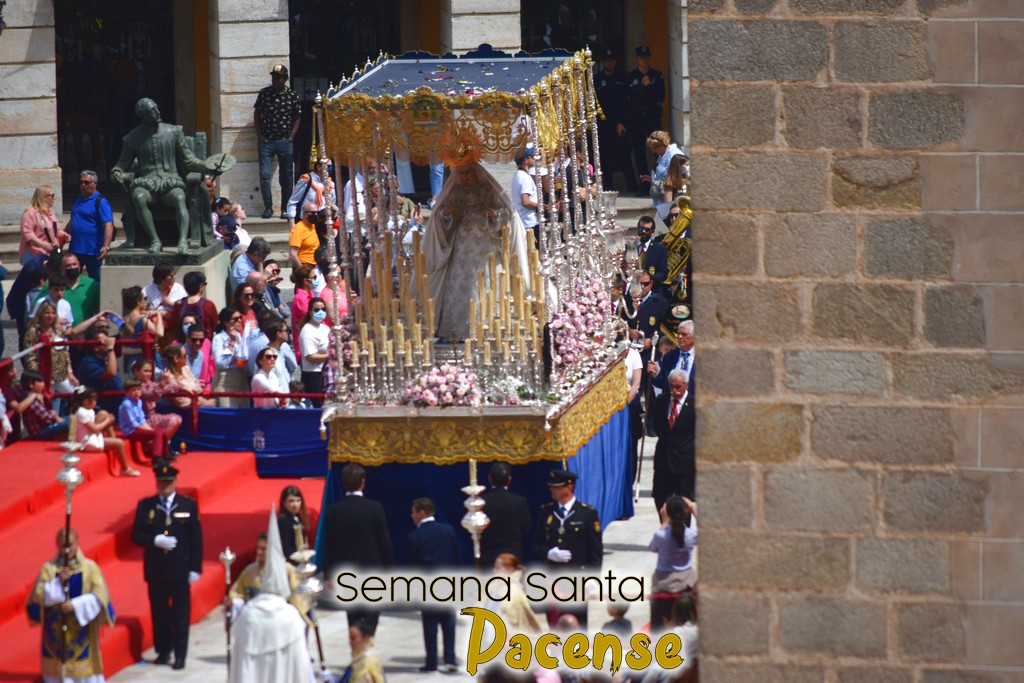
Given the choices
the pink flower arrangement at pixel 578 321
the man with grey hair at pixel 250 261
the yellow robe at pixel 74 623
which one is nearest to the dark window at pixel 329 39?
the man with grey hair at pixel 250 261

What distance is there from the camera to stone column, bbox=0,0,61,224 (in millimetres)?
25031

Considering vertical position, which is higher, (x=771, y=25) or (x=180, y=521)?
(x=771, y=25)

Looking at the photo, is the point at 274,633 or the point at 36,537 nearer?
the point at 274,633

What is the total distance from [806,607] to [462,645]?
5815 millimetres

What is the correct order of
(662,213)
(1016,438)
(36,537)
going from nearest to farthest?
(1016,438)
(36,537)
(662,213)

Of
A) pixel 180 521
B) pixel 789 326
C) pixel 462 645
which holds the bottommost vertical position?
pixel 462 645

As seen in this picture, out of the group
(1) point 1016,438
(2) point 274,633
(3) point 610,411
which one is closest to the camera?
(1) point 1016,438

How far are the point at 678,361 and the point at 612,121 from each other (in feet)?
31.7

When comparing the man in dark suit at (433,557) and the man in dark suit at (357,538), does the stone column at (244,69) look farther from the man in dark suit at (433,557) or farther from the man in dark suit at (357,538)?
the man in dark suit at (433,557)

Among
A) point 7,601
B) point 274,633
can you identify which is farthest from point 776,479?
point 7,601

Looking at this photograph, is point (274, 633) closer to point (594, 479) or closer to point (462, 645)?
point (462, 645)

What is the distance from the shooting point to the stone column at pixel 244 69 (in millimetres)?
25562

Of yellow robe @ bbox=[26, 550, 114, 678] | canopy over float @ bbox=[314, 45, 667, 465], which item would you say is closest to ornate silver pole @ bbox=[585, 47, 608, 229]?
canopy over float @ bbox=[314, 45, 667, 465]

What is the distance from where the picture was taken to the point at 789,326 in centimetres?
866
